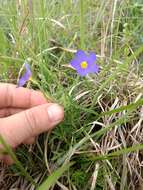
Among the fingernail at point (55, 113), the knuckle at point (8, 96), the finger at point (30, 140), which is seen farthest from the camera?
the knuckle at point (8, 96)

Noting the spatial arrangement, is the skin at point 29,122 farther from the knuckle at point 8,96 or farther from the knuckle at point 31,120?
the knuckle at point 8,96

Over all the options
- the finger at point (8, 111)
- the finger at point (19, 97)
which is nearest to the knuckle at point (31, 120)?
the finger at point (19, 97)

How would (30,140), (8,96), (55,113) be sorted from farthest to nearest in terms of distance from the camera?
(8,96) → (30,140) → (55,113)

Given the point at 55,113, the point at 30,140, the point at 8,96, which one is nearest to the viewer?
the point at 55,113

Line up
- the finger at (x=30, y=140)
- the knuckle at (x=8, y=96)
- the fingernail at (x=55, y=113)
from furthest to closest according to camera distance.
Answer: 1. the knuckle at (x=8, y=96)
2. the finger at (x=30, y=140)
3. the fingernail at (x=55, y=113)

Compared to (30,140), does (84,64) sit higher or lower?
higher

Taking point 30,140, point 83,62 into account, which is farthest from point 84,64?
point 30,140

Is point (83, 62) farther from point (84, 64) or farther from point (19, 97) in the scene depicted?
point (19, 97)
